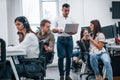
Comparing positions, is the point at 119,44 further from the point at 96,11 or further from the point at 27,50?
the point at 96,11

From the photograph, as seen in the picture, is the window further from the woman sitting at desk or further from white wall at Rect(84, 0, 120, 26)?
the woman sitting at desk

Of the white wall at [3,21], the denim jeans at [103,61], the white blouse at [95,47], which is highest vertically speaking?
the white wall at [3,21]

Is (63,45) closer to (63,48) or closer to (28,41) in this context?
(63,48)

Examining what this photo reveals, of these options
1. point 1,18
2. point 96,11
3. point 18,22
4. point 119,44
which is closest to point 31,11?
point 1,18

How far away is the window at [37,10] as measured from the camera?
7.65m

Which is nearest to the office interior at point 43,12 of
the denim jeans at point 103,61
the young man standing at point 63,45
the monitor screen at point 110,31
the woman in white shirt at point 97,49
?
the monitor screen at point 110,31

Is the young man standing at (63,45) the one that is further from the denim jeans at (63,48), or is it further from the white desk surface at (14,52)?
the white desk surface at (14,52)

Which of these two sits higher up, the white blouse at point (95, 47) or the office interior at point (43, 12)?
the office interior at point (43, 12)

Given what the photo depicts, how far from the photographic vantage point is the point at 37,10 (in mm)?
7730

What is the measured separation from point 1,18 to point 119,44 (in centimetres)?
345

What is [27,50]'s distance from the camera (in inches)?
127

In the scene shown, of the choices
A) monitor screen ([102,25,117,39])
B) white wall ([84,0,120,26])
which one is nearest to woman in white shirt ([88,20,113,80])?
monitor screen ([102,25,117,39])

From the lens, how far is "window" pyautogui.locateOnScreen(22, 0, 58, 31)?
7.65m

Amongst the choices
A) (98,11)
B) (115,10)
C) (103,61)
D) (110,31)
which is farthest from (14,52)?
(115,10)
